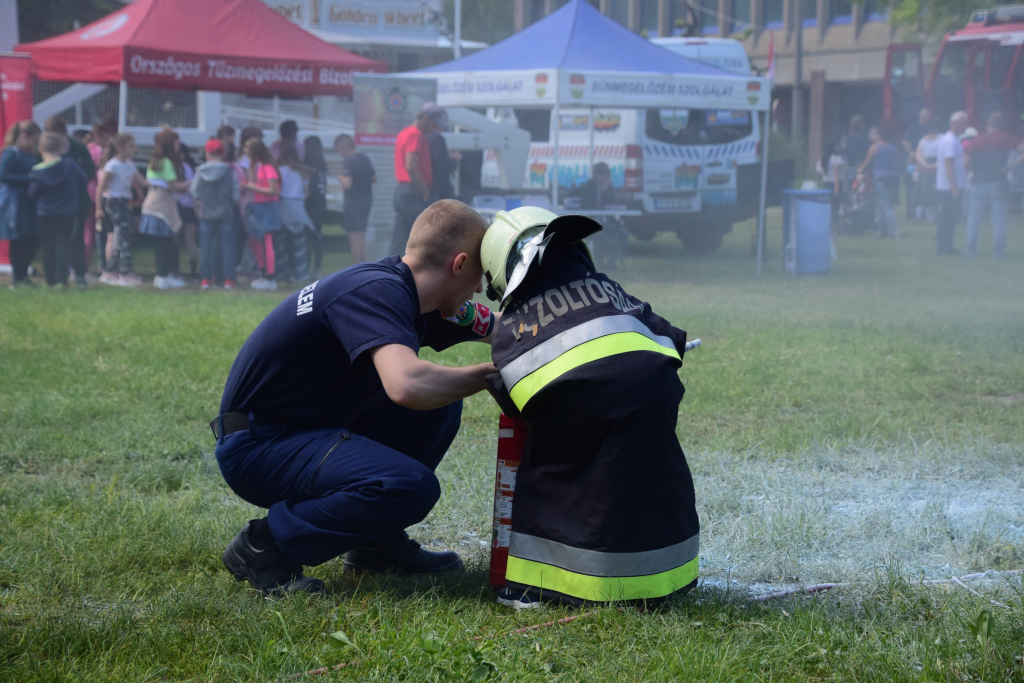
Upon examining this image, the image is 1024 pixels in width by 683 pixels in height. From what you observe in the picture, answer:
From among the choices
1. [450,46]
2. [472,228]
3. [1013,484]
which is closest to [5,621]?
[472,228]

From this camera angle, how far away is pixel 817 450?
Answer: 4543 mm

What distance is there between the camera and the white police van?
575 inches

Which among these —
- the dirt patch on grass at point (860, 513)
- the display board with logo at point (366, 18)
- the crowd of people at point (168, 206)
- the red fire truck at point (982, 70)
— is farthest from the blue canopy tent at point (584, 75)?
the red fire truck at point (982, 70)

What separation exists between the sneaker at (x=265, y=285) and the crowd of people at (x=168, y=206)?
0.05 feet

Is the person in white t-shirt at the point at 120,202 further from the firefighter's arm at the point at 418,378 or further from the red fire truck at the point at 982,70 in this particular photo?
the red fire truck at the point at 982,70

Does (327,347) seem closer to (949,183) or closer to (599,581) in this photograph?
(599,581)

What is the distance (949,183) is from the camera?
15.4 meters

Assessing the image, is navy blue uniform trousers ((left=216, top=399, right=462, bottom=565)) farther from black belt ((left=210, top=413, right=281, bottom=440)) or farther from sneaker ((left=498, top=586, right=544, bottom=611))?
sneaker ((left=498, top=586, right=544, bottom=611))

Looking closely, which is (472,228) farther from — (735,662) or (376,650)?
(735,662)

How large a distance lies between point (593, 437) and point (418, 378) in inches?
19.7

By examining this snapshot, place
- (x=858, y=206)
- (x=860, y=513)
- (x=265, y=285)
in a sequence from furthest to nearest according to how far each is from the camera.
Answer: (x=858, y=206)
(x=265, y=285)
(x=860, y=513)

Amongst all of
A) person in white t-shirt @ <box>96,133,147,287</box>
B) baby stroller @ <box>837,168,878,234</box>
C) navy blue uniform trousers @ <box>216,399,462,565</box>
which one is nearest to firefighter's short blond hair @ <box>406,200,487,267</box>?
navy blue uniform trousers @ <box>216,399,462,565</box>

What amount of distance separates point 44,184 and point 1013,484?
988cm

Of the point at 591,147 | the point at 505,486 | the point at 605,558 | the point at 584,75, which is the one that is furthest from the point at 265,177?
the point at 605,558
